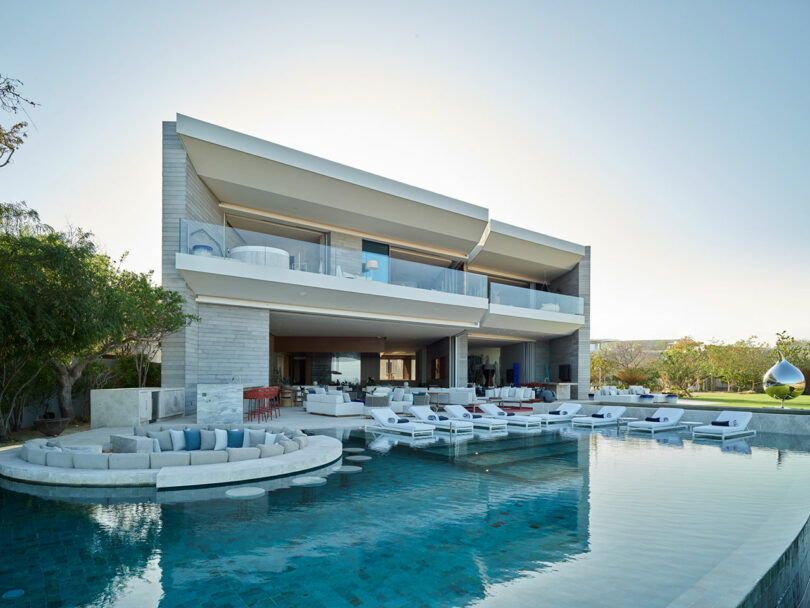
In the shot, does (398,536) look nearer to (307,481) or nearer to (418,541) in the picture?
(418,541)

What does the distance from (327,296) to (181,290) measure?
4858mm

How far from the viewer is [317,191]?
17.7 meters

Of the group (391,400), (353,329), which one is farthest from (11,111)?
(353,329)

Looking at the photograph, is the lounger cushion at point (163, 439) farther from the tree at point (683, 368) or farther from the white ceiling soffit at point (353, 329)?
the tree at point (683, 368)

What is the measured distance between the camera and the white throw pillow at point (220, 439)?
8820 mm

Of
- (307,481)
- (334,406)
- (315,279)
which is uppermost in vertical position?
(315,279)

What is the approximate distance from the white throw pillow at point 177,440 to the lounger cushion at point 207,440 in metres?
0.30

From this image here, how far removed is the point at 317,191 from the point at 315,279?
3.25 metres

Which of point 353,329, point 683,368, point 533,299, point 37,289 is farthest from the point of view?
point 683,368

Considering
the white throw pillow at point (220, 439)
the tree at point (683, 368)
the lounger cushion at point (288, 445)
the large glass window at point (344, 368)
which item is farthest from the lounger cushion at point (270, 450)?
the tree at point (683, 368)

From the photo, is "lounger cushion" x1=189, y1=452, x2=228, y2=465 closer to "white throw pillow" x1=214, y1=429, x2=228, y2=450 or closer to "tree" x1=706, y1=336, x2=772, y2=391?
"white throw pillow" x1=214, y1=429, x2=228, y2=450

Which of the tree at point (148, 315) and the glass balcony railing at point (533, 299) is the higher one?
the glass balcony railing at point (533, 299)

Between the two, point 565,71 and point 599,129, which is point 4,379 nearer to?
point 565,71

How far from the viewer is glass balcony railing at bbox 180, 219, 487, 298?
15047 mm
